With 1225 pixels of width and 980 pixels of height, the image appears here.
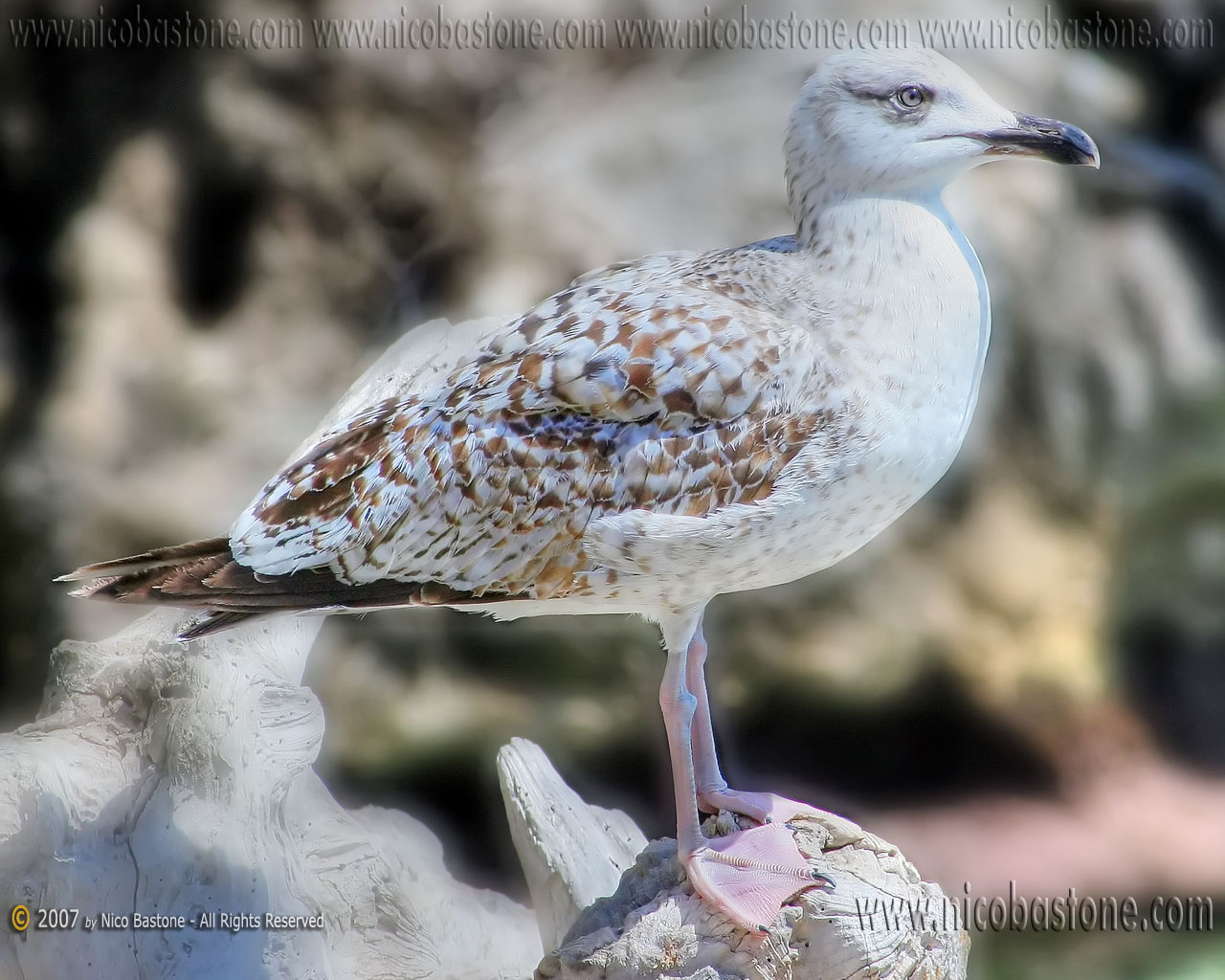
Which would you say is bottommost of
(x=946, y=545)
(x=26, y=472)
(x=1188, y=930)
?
(x=1188, y=930)

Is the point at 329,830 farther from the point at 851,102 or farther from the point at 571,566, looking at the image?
the point at 851,102

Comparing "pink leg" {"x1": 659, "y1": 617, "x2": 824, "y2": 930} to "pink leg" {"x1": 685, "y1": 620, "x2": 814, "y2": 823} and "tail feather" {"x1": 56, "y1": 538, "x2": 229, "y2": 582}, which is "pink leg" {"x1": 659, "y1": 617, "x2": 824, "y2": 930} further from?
"tail feather" {"x1": 56, "y1": 538, "x2": 229, "y2": 582}

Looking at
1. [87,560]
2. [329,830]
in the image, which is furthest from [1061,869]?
[87,560]

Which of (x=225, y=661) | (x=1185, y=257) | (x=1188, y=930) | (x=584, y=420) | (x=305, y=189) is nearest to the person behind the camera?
(x=584, y=420)

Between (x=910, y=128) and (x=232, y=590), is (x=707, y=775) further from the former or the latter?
(x=910, y=128)

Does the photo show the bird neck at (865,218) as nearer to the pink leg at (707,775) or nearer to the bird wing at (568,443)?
the bird wing at (568,443)

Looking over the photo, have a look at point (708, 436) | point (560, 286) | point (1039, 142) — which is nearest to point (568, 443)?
point (708, 436)

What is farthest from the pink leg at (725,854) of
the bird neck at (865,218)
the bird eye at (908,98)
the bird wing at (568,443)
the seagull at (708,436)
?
the bird eye at (908,98)
